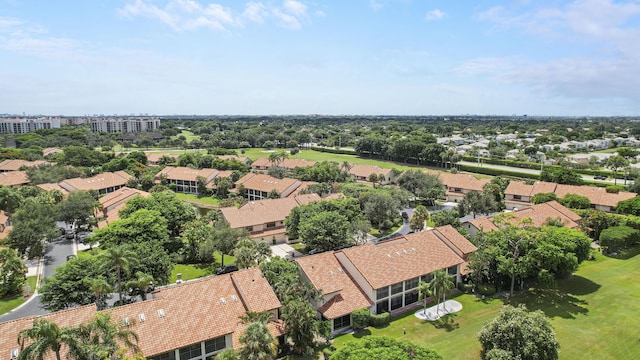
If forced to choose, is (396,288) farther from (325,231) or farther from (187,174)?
(187,174)

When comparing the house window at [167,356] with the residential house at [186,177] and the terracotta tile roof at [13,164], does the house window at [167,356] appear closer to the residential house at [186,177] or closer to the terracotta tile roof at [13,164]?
the residential house at [186,177]

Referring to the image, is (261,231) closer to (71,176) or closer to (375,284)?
(375,284)

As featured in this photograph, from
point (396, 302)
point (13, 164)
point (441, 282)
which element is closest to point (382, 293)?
point (396, 302)

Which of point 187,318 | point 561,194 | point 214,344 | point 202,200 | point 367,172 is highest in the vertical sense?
point 561,194

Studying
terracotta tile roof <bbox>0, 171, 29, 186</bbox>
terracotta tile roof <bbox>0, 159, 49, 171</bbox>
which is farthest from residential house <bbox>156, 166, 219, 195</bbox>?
terracotta tile roof <bbox>0, 159, 49, 171</bbox>

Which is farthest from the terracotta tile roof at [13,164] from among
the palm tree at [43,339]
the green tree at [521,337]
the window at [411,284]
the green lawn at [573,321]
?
the green tree at [521,337]

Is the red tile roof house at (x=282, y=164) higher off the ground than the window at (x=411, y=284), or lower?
higher
